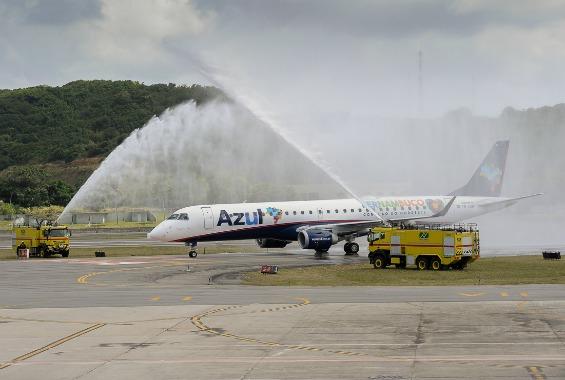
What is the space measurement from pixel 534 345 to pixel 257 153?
118 m

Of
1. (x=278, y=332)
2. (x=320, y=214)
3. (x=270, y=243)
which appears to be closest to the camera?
(x=278, y=332)

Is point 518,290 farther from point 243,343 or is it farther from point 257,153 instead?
point 257,153

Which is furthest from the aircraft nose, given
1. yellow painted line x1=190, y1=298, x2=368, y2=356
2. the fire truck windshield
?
yellow painted line x1=190, y1=298, x2=368, y2=356

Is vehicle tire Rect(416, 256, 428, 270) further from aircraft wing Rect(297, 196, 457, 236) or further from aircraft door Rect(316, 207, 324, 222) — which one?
aircraft door Rect(316, 207, 324, 222)

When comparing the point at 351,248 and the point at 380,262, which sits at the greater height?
the point at 351,248

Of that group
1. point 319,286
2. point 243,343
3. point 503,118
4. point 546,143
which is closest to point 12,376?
point 243,343

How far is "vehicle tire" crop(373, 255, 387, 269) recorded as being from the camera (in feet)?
184

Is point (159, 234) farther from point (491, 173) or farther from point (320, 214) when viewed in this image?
point (491, 173)

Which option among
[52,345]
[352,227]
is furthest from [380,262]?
[52,345]

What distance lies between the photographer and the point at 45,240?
7531 cm

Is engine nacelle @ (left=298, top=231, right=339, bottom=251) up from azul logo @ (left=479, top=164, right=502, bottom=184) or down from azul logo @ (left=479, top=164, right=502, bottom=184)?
down

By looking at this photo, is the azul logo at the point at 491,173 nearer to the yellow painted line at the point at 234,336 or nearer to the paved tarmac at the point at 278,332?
the paved tarmac at the point at 278,332

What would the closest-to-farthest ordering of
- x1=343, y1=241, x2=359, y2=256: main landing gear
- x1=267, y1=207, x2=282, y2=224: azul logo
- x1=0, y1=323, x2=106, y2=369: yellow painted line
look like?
1. x1=0, y1=323, x2=106, y2=369: yellow painted line
2. x1=343, y1=241, x2=359, y2=256: main landing gear
3. x1=267, y1=207, x2=282, y2=224: azul logo

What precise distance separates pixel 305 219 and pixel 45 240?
23638 mm
